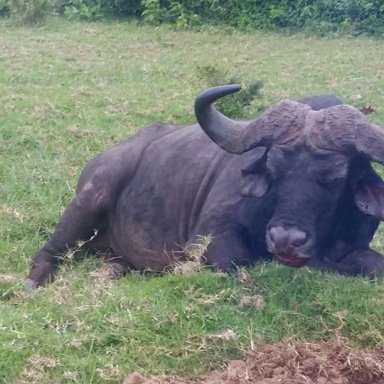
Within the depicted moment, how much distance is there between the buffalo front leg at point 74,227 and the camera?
619cm

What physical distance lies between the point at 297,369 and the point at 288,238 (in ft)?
2.57

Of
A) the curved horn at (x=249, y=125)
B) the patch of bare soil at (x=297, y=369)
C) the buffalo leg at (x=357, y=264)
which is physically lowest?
the buffalo leg at (x=357, y=264)

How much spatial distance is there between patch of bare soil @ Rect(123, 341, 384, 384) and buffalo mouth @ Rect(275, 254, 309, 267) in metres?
0.59

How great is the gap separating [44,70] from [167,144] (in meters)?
5.88

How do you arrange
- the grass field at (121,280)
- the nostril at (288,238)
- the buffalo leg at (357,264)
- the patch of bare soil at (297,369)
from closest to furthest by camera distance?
the patch of bare soil at (297,369) < the grass field at (121,280) < the nostril at (288,238) < the buffalo leg at (357,264)

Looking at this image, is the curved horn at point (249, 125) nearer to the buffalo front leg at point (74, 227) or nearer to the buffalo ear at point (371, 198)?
the buffalo ear at point (371, 198)

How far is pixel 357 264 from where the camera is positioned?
5.44 metres

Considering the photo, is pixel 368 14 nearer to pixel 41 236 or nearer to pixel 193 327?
pixel 41 236

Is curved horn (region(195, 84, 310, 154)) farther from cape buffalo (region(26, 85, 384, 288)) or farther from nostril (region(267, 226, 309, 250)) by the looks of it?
nostril (region(267, 226, 309, 250))

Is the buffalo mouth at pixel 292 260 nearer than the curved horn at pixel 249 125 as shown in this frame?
Yes

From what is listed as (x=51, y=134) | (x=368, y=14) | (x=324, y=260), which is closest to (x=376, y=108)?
(x=51, y=134)

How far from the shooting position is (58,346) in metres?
4.57

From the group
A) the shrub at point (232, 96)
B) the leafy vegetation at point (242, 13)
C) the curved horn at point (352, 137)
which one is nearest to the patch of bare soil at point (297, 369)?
the curved horn at point (352, 137)

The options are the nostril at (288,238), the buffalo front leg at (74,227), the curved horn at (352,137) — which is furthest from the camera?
the buffalo front leg at (74,227)
